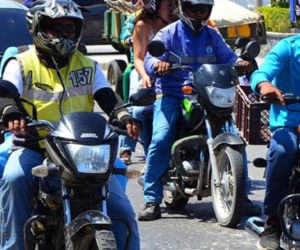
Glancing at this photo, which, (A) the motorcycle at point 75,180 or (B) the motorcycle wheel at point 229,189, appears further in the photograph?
(B) the motorcycle wheel at point 229,189

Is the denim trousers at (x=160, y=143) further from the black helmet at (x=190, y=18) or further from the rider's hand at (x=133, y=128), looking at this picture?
the rider's hand at (x=133, y=128)

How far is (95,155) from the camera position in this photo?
4980mm

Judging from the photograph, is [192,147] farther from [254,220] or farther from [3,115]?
[3,115]

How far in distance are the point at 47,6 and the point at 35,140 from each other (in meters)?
0.71

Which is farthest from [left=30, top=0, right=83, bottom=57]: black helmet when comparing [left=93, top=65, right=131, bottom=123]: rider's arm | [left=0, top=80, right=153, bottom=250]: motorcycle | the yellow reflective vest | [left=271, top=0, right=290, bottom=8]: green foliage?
[left=271, top=0, right=290, bottom=8]: green foliage

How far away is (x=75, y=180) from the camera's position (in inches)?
196

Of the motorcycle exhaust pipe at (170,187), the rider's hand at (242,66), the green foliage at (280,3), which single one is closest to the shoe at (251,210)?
the motorcycle exhaust pipe at (170,187)

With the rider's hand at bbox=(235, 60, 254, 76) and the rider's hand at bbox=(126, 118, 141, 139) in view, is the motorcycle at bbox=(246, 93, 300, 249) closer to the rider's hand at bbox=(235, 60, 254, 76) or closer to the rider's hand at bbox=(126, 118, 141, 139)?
the rider's hand at bbox=(126, 118, 141, 139)

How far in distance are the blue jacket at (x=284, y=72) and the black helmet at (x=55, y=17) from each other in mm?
1107

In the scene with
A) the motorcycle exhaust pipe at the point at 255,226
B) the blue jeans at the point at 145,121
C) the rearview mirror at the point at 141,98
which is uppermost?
the rearview mirror at the point at 141,98

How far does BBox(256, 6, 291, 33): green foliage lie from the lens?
2194cm

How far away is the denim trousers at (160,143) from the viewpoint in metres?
8.23

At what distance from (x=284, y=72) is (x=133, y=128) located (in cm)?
131

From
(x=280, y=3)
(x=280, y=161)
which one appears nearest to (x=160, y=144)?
(x=280, y=161)
